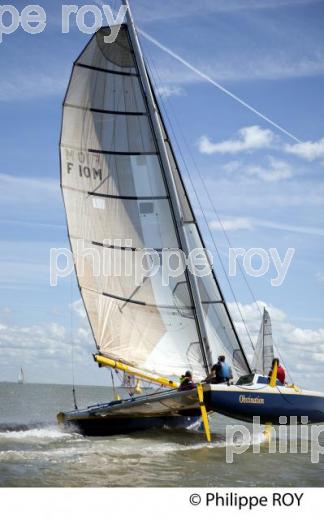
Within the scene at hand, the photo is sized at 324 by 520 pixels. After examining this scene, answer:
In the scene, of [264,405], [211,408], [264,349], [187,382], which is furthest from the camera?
[264,349]

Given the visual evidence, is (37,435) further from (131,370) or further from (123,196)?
(123,196)

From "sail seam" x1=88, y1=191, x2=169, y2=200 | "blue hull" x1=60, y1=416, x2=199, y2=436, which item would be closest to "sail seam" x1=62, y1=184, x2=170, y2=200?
"sail seam" x1=88, y1=191, x2=169, y2=200

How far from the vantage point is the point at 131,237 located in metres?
20.2

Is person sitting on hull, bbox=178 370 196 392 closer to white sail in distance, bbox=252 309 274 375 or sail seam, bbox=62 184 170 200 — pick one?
sail seam, bbox=62 184 170 200

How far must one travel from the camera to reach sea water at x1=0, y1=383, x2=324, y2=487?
44.6ft

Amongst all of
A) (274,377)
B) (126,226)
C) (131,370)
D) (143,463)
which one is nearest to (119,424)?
(131,370)

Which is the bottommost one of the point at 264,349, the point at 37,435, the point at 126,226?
the point at 37,435

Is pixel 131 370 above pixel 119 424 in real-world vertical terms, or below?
above

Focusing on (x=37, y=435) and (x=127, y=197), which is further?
(x=37, y=435)

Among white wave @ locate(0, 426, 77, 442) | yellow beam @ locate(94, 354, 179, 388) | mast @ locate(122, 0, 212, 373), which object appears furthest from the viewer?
white wave @ locate(0, 426, 77, 442)

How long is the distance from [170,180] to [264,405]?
7232mm

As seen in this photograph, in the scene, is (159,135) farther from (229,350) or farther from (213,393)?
(213,393)

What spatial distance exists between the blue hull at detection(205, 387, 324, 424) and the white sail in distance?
1981 cm

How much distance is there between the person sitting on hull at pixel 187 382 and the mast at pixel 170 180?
0.98 m
